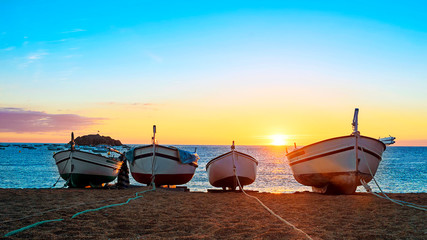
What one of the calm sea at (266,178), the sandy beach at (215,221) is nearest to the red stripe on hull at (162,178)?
the sandy beach at (215,221)

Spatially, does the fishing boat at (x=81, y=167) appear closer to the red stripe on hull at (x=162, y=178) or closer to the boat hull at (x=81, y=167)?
the boat hull at (x=81, y=167)

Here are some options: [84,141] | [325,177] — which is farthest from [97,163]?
[84,141]

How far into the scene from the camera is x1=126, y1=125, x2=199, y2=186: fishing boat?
15.2m

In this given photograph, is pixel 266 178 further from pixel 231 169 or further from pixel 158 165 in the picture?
pixel 158 165

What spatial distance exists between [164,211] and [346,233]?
413cm

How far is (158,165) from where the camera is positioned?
50.1 ft

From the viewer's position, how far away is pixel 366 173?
12.4m

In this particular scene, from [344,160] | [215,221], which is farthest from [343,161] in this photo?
[215,221]

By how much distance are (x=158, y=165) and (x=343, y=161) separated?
26.3 feet

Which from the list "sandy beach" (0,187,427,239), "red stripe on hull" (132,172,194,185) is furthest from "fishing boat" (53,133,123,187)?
"sandy beach" (0,187,427,239)

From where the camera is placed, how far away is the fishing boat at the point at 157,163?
50.0 ft

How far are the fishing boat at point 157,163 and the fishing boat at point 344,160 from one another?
5.89 m

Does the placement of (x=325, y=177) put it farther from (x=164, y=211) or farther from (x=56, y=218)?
(x=56, y=218)

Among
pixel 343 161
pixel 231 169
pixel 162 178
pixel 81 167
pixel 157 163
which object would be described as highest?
pixel 343 161
